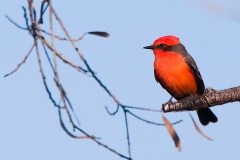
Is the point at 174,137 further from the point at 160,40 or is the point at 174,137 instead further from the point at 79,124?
the point at 160,40

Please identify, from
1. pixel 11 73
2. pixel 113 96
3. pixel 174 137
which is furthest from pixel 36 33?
pixel 174 137

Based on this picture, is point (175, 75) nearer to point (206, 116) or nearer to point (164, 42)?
point (164, 42)

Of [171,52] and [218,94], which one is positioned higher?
[171,52]

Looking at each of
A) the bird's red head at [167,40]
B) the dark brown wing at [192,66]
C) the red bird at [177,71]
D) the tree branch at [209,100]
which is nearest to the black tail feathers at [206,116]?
the red bird at [177,71]

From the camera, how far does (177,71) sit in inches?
268

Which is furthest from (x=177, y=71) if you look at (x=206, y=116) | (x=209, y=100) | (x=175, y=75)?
(x=209, y=100)

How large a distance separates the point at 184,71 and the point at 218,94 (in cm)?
197

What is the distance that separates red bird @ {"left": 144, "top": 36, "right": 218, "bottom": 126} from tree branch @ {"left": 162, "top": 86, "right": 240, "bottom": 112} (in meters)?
1.33

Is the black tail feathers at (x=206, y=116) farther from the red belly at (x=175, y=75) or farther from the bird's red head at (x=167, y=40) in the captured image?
the bird's red head at (x=167, y=40)

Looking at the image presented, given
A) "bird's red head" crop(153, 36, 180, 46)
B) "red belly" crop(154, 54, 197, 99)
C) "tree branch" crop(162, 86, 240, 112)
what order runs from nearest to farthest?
"tree branch" crop(162, 86, 240, 112)
"red belly" crop(154, 54, 197, 99)
"bird's red head" crop(153, 36, 180, 46)

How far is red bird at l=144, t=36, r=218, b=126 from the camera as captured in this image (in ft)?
22.4

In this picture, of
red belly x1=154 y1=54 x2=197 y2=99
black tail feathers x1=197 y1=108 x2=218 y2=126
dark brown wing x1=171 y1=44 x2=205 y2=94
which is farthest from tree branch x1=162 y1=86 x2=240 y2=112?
black tail feathers x1=197 y1=108 x2=218 y2=126

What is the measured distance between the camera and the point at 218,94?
4.87 meters

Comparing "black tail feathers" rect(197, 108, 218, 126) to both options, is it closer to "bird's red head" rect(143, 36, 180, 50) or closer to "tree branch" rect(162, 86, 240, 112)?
"bird's red head" rect(143, 36, 180, 50)
